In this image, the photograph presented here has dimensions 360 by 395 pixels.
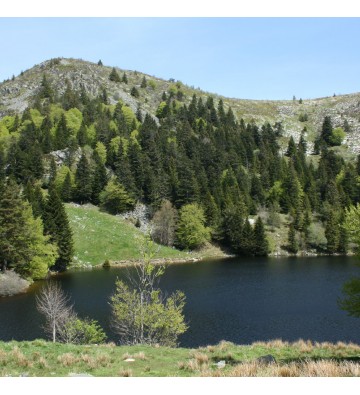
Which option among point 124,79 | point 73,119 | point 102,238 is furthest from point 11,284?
point 124,79

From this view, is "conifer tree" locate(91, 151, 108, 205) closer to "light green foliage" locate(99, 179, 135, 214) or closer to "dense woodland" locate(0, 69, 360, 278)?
"dense woodland" locate(0, 69, 360, 278)

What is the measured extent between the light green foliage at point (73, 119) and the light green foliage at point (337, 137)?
354 ft

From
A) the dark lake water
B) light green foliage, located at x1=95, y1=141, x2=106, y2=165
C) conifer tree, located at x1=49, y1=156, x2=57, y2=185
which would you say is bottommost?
the dark lake water

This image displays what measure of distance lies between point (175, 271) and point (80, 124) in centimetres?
8546

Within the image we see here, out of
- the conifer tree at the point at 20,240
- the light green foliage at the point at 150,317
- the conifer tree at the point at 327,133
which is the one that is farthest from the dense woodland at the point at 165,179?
the light green foliage at the point at 150,317

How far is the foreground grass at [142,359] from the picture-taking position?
1673cm

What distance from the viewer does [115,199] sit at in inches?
4284

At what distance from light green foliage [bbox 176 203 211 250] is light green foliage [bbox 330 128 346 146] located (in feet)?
306

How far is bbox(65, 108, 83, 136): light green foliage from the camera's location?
136 m

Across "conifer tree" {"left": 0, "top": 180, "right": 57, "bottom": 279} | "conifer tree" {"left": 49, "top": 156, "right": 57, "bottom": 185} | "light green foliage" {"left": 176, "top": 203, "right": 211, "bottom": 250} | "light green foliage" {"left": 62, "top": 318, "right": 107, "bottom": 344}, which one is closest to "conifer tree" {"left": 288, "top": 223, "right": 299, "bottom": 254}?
"light green foliage" {"left": 176, "top": 203, "right": 211, "bottom": 250}

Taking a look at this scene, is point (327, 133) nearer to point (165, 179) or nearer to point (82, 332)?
point (165, 179)

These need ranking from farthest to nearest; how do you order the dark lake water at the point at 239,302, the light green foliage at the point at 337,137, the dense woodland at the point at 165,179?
the light green foliage at the point at 337,137 < the dense woodland at the point at 165,179 < the dark lake water at the point at 239,302

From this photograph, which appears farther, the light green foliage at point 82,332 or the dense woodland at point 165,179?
the dense woodland at point 165,179

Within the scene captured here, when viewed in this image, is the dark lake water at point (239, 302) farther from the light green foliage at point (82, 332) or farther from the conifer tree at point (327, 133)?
the conifer tree at point (327, 133)
